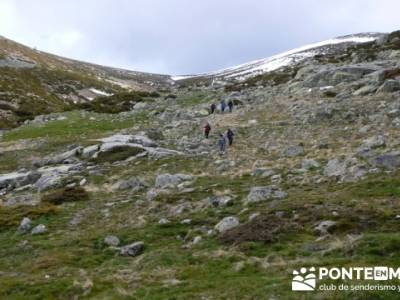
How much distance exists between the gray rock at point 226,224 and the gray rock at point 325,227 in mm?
2859

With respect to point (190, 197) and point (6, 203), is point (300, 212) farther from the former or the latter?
point (6, 203)

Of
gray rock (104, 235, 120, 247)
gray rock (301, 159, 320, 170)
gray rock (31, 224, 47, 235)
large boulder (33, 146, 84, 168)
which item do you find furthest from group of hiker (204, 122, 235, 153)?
gray rock (104, 235, 120, 247)

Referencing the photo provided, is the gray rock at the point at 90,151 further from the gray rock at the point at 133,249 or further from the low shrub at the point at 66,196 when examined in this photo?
the gray rock at the point at 133,249

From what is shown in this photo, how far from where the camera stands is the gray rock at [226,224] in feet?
58.2

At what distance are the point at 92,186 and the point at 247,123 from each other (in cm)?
1729

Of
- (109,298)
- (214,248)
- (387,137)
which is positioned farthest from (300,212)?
(387,137)

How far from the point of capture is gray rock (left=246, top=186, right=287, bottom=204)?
20.4 m

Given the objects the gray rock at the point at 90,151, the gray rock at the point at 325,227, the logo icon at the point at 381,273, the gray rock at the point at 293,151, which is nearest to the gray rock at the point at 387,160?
the gray rock at the point at 293,151

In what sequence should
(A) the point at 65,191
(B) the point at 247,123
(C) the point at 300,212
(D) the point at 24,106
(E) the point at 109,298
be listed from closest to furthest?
(E) the point at 109,298
(C) the point at 300,212
(A) the point at 65,191
(B) the point at 247,123
(D) the point at 24,106

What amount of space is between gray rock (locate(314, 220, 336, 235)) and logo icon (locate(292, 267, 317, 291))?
9.54ft

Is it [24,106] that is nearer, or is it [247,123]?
[247,123]

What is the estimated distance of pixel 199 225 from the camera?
18891mm

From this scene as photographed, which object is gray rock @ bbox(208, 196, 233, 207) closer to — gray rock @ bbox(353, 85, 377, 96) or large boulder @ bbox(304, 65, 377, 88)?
gray rock @ bbox(353, 85, 377, 96)

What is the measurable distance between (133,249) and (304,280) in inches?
261
